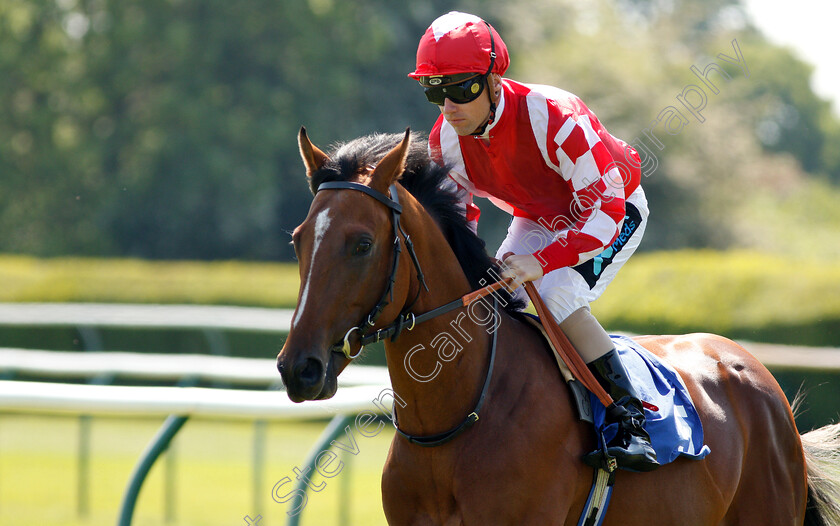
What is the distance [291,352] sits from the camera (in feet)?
7.12

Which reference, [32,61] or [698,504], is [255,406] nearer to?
[698,504]

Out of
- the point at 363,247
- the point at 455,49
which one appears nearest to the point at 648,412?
the point at 363,247

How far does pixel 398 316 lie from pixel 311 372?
1.15 ft

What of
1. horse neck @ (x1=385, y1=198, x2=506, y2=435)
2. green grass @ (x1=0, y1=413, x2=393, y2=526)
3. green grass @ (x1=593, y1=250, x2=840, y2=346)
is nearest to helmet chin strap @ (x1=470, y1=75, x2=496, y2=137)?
horse neck @ (x1=385, y1=198, x2=506, y2=435)

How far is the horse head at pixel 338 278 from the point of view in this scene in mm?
2172

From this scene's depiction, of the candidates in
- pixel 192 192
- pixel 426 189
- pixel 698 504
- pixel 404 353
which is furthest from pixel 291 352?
pixel 192 192

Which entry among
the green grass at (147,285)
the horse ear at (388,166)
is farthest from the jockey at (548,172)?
the green grass at (147,285)

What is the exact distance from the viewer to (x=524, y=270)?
8.81ft

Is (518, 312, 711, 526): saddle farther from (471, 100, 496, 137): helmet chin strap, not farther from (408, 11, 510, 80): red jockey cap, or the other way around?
(408, 11, 510, 80): red jockey cap

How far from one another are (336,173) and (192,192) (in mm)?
17701

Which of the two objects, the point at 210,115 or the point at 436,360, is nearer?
the point at 436,360

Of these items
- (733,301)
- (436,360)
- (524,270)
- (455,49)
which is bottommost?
(733,301)

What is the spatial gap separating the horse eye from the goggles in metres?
0.63

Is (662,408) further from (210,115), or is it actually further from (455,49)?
(210,115)
